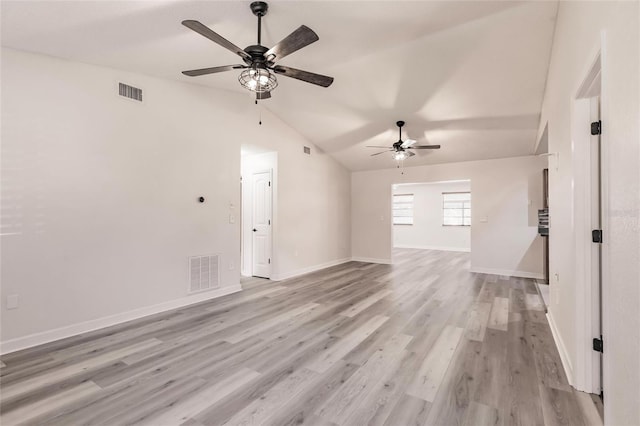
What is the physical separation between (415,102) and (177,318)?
462 centimetres

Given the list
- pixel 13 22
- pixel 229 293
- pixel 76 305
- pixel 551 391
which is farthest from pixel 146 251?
pixel 551 391

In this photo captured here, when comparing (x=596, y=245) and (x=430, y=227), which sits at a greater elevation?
(x=596, y=245)

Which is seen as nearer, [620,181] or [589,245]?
[620,181]

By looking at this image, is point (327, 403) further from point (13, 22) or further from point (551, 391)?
point (13, 22)

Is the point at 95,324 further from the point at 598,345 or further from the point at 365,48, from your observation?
the point at 598,345

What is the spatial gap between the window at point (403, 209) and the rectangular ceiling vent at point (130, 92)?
32.1ft

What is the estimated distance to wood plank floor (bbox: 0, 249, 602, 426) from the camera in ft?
6.34

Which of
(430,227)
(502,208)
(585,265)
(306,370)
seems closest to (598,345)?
(585,265)

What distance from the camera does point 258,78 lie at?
272cm

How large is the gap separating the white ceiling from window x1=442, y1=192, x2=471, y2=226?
5.23 meters

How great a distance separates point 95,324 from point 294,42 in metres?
3.71

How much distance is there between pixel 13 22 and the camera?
99.3 inches

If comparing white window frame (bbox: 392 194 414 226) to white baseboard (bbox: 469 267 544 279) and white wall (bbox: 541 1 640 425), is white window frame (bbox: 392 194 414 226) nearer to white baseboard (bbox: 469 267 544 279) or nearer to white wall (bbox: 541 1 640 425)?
white baseboard (bbox: 469 267 544 279)

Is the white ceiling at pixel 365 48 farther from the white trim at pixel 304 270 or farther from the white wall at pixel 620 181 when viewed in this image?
the white trim at pixel 304 270
